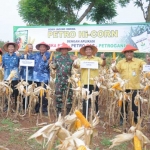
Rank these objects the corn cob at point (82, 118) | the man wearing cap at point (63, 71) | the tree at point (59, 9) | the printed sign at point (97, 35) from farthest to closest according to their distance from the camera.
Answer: the tree at point (59, 9)
the printed sign at point (97, 35)
the man wearing cap at point (63, 71)
the corn cob at point (82, 118)

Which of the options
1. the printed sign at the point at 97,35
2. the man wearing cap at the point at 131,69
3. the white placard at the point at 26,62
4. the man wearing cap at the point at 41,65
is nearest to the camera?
the man wearing cap at the point at 131,69

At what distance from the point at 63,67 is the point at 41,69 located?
54 centimetres

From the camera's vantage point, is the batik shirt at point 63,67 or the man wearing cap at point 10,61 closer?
the batik shirt at point 63,67

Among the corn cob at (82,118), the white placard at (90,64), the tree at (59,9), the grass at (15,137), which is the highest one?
the tree at (59,9)

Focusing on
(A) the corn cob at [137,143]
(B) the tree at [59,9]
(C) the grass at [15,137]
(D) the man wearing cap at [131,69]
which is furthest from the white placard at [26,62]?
(B) the tree at [59,9]

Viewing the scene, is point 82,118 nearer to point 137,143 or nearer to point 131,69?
point 137,143

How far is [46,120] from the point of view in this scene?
5844 millimetres

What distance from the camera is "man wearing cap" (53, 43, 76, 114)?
587 centimetres

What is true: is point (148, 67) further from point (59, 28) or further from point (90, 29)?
point (59, 28)

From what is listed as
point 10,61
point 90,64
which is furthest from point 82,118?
point 10,61

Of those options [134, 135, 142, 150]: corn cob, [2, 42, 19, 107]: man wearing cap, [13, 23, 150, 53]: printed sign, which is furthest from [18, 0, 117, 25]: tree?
[134, 135, 142, 150]: corn cob

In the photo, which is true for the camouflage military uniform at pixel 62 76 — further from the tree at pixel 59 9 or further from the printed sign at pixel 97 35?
the tree at pixel 59 9

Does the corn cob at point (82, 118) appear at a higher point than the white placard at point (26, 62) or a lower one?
lower

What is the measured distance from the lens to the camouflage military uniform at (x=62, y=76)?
19.3 ft
